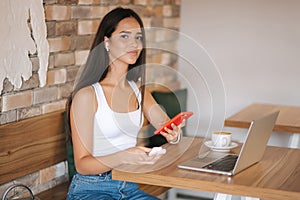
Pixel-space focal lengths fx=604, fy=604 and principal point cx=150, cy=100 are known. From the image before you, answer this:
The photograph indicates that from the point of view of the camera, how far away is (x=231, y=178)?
1.83 meters

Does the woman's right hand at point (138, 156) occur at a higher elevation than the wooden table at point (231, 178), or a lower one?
higher

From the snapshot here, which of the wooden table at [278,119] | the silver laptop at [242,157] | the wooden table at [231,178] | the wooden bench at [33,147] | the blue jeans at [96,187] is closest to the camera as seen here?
the wooden table at [231,178]

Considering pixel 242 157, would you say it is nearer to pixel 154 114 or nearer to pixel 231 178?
pixel 231 178

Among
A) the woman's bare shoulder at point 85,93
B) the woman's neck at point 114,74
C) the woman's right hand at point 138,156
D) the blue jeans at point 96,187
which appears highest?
the woman's neck at point 114,74

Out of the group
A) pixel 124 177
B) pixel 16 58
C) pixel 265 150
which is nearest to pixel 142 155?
pixel 124 177

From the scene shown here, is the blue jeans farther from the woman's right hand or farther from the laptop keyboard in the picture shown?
the laptop keyboard

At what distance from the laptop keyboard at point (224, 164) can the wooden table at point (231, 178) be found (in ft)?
0.16

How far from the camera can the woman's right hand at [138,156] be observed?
6.23 ft

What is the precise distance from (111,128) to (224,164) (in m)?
0.45

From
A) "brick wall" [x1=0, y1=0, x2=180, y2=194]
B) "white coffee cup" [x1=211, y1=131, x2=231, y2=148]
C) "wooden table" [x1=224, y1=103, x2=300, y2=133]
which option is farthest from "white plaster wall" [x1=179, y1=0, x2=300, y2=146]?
"white coffee cup" [x1=211, y1=131, x2=231, y2=148]

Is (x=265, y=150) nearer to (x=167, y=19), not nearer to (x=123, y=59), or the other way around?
(x=123, y=59)

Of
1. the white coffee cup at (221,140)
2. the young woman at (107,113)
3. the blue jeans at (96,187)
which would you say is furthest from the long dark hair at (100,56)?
the white coffee cup at (221,140)

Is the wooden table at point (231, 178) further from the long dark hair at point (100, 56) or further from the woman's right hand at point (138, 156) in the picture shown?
the long dark hair at point (100, 56)

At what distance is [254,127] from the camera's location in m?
1.88
